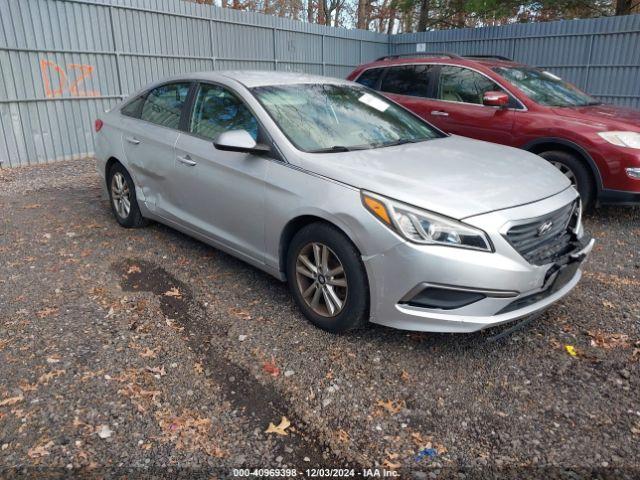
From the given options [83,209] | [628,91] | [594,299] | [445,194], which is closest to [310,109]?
[445,194]

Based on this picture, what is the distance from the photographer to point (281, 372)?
300cm

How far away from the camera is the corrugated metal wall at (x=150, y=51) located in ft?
28.2

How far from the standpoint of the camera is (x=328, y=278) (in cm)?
325

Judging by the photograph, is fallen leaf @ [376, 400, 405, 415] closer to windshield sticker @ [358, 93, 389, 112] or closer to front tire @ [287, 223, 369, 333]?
front tire @ [287, 223, 369, 333]

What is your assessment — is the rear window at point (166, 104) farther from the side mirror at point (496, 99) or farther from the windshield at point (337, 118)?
the side mirror at point (496, 99)

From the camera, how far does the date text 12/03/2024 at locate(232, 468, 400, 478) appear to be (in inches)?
89.7

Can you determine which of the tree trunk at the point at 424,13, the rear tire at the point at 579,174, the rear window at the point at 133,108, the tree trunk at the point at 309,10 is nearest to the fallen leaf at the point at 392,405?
the rear window at the point at 133,108

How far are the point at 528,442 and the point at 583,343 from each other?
3.65 feet

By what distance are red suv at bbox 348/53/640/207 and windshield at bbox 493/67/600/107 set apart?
0.05 ft

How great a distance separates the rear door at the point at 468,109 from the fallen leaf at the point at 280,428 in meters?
4.77

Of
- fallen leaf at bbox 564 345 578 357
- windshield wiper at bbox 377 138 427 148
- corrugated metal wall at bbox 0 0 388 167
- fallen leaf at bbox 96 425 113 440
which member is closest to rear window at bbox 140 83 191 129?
windshield wiper at bbox 377 138 427 148

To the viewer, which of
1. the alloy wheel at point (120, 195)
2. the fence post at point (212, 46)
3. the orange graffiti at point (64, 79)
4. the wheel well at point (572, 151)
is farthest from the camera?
the fence post at point (212, 46)

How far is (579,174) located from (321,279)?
3.78 metres

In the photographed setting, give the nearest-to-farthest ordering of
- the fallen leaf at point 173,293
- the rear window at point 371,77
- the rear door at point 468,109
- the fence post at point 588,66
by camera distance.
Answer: the fallen leaf at point 173,293 < the rear door at point 468,109 < the rear window at point 371,77 < the fence post at point 588,66
